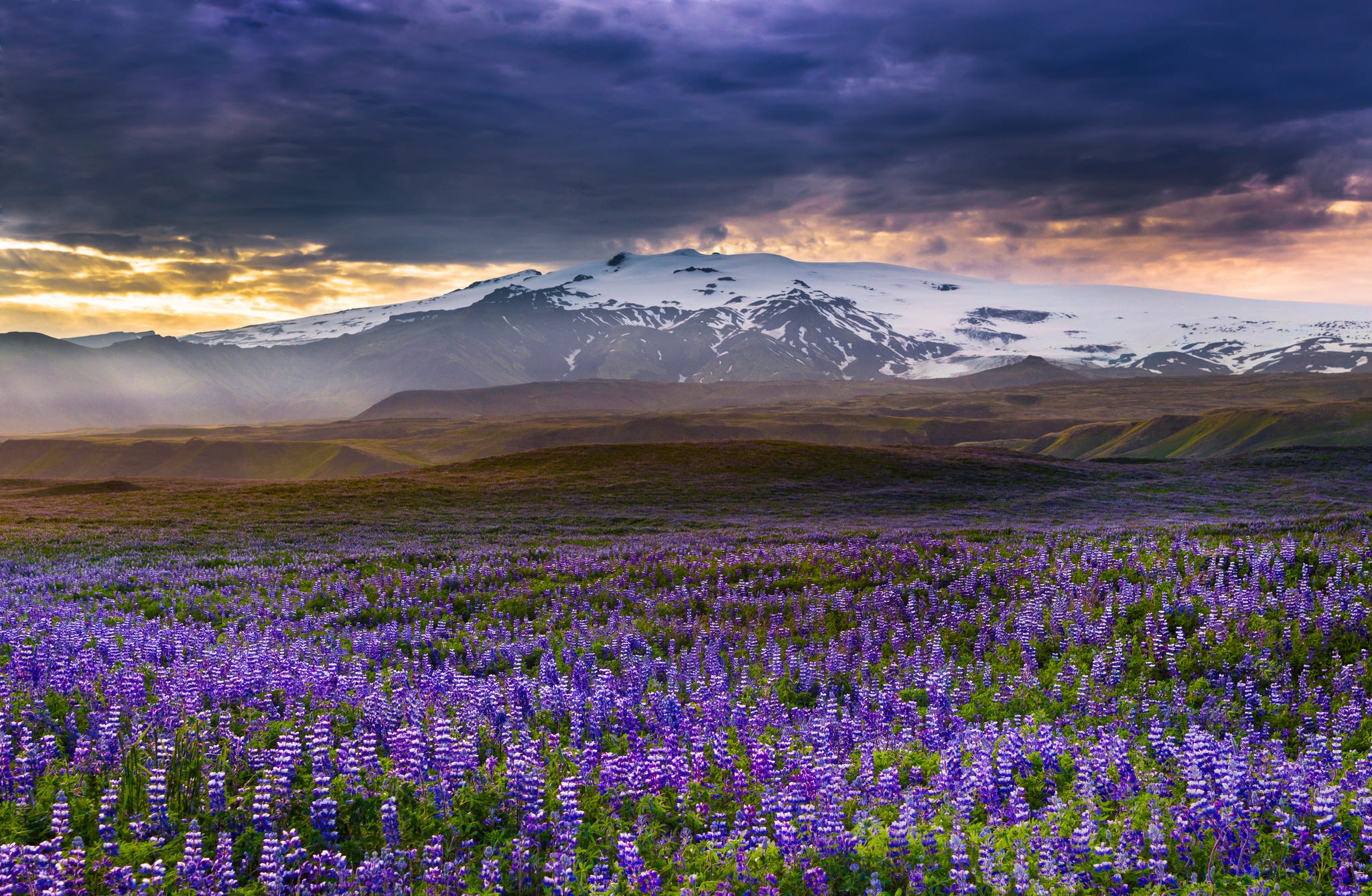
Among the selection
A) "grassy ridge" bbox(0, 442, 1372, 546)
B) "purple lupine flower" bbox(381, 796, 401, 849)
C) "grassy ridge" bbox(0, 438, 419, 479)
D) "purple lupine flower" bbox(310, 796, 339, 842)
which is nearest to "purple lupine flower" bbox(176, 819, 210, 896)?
"purple lupine flower" bbox(310, 796, 339, 842)

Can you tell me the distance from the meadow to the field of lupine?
4 cm

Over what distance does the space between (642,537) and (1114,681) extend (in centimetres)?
2597

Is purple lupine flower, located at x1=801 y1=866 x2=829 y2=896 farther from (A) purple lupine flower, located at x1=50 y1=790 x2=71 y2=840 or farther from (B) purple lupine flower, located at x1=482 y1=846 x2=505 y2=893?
(A) purple lupine flower, located at x1=50 y1=790 x2=71 y2=840

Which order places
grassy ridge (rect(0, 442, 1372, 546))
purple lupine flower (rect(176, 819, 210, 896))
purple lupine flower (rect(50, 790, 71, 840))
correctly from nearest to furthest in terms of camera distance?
purple lupine flower (rect(176, 819, 210, 896))
purple lupine flower (rect(50, 790, 71, 840))
grassy ridge (rect(0, 442, 1372, 546))

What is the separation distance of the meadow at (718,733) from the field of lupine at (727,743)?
0.14 ft

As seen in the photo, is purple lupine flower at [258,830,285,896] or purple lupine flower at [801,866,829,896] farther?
purple lupine flower at [801,866,829,896]

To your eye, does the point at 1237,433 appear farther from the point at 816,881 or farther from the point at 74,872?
the point at 74,872

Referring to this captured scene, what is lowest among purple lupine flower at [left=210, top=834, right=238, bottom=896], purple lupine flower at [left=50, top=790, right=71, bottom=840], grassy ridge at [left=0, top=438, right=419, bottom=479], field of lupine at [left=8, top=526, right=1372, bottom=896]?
grassy ridge at [left=0, top=438, right=419, bottom=479]

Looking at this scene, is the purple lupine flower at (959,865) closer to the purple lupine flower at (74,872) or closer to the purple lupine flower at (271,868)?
the purple lupine flower at (271,868)

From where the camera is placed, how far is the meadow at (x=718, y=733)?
18.5ft

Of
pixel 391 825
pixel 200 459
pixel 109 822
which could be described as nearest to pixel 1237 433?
pixel 391 825

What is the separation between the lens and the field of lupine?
18.4ft

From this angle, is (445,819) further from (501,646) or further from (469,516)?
(469,516)

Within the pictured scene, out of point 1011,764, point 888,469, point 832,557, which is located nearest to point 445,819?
point 1011,764
